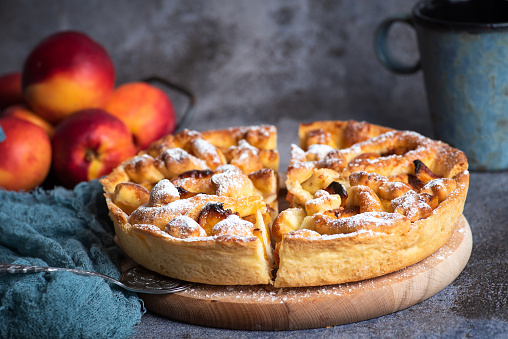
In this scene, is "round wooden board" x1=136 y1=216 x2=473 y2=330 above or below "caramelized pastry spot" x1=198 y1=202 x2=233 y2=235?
below

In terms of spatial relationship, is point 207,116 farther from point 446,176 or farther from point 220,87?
point 446,176

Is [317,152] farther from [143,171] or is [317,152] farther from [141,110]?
[141,110]

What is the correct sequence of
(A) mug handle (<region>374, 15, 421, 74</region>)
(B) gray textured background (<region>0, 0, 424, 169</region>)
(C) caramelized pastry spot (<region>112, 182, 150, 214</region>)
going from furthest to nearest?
(B) gray textured background (<region>0, 0, 424, 169</region>) < (A) mug handle (<region>374, 15, 421, 74</region>) < (C) caramelized pastry spot (<region>112, 182, 150, 214</region>)

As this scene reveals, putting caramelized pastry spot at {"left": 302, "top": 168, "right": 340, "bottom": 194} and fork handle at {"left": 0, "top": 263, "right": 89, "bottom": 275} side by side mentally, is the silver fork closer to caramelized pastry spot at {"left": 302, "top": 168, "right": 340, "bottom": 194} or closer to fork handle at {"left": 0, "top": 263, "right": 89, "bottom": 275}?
fork handle at {"left": 0, "top": 263, "right": 89, "bottom": 275}

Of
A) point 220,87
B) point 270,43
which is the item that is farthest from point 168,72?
point 270,43

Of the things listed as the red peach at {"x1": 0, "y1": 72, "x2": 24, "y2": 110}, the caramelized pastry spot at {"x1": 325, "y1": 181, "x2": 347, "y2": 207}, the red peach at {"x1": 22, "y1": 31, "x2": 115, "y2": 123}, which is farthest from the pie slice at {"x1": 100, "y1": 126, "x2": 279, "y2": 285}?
the red peach at {"x1": 0, "y1": 72, "x2": 24, "y2": 110}

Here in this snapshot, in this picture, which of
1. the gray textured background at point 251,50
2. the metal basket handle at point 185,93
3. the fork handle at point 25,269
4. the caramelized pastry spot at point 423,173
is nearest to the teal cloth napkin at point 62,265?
the fork handle at point 25,269

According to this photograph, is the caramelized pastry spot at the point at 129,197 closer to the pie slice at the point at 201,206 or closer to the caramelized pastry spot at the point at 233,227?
the pie slice at the point at 201,206
